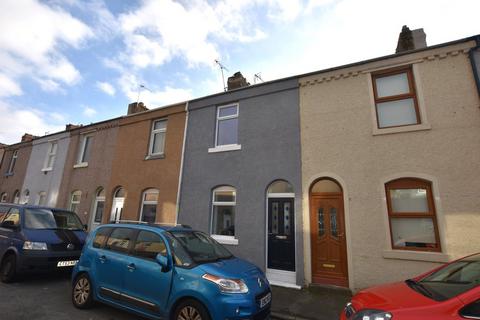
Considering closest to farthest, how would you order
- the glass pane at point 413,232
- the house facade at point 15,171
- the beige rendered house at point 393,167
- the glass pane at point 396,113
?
the beige rendered house at point 393,167 < the glass pane at point 413,232 < the glass pane at point 396,113 < the house facade at point 15,171

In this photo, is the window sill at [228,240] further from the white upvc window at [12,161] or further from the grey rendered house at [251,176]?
→ the white upvc window at [12,161]

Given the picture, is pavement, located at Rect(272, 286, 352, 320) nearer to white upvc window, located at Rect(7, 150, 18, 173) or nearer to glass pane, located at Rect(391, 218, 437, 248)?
glass pane, located at Rect(391, 218, 437, 248)

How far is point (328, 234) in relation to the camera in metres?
7.21

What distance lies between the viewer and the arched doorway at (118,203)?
11.5 m

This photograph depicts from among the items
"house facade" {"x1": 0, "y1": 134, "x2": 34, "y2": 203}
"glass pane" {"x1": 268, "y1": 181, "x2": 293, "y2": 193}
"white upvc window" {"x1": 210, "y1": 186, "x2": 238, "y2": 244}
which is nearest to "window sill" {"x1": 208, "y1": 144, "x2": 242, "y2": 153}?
"white upvc window" {"x1": 210, "y1": 186, "x2": 238, "y2": 244}

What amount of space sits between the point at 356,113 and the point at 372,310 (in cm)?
579

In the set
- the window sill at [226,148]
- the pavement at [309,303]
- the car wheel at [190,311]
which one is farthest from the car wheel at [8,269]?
the pavement at [309,303]

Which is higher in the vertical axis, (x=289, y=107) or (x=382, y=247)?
(x=289, y=107)

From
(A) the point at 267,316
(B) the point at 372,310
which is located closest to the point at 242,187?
(A) the point at 267,316

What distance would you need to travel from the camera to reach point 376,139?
7.11m

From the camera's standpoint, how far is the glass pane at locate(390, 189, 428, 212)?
6.43 m

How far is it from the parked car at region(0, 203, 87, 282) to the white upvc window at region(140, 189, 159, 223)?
2914mm

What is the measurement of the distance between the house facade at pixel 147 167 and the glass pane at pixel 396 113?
281 inches

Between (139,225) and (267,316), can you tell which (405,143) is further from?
(139,225)
